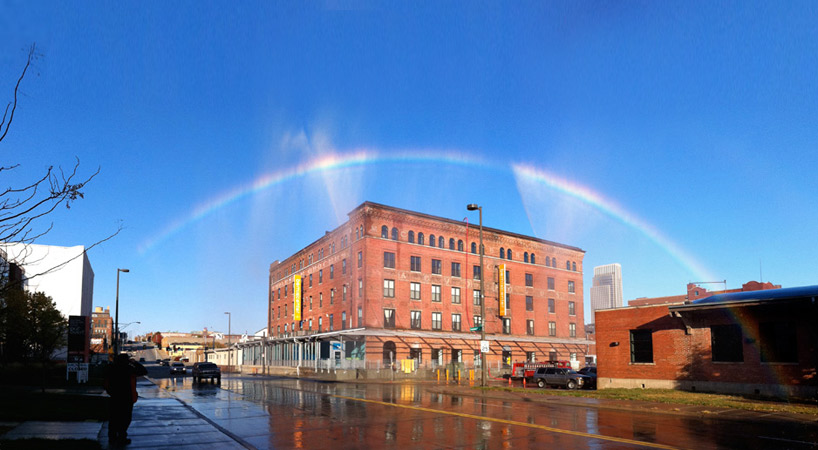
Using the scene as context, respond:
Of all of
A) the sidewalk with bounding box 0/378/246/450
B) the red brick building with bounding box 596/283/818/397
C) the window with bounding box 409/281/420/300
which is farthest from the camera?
the window with bounding box 409/281/420/300

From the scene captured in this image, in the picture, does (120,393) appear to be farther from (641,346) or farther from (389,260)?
(389,260)

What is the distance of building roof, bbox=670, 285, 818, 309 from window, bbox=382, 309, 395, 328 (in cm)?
3574

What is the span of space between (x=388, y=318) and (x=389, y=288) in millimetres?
3222

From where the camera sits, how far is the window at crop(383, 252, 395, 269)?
63281 mm

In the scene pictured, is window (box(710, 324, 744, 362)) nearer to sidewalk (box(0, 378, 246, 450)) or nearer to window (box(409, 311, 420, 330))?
sidewalk (box(0, 378, 246, 450))

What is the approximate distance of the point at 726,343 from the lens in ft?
97.1

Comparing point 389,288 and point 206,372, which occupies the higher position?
point 389,288

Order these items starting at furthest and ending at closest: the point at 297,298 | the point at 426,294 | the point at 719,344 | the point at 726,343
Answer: the point at 297,298
the point at 426,294
the point at 719,344
the point at 726,343

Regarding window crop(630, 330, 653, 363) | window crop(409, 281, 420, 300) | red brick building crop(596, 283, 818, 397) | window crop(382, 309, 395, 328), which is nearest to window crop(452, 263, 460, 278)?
window crop(409, 281, 420, 300)

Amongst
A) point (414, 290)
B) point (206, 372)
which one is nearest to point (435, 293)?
point (414, 290)

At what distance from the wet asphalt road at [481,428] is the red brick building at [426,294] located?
38.6 meters

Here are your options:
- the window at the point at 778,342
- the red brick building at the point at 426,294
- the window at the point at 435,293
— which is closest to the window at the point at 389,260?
the red brick building at the point at 426,294

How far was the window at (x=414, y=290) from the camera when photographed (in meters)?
64.8

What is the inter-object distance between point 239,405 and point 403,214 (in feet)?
138
